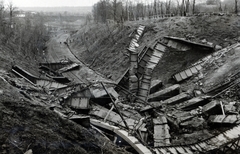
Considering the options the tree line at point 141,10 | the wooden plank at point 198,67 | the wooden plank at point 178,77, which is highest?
the tree line at point 141,10

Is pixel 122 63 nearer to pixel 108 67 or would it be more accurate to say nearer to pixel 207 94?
pixel 108 67

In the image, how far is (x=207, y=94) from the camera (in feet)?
51.8

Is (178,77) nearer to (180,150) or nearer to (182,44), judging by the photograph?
(182,44)

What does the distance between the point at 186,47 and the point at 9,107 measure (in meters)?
15.1

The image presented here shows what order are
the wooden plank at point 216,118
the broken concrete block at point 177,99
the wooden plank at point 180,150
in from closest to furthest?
the wooden plank at point 180,150
the wooden plank at point 216,118
the broken concrete block at point 177,99

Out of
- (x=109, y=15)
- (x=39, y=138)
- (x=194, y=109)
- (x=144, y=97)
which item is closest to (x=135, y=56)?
(x=144, y=97)

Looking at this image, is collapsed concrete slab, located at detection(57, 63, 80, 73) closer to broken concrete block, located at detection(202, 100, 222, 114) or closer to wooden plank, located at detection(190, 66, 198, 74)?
wooden plank, located at detection(190, 66, 198, 74)

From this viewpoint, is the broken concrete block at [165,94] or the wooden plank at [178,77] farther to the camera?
the wooden plank at [178,77]

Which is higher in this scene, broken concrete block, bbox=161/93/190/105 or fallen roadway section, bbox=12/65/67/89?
fallen roadway section, bbox=12/65/67/89

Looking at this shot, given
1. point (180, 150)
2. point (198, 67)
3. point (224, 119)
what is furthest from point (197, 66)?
point (180, 150)

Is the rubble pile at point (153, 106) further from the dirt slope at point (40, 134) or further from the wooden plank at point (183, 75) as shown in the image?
the dirt slope at point (40, 134)

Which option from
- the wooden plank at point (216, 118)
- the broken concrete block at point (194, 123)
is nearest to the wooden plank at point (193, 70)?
the broken concrete block at point (194, 123)

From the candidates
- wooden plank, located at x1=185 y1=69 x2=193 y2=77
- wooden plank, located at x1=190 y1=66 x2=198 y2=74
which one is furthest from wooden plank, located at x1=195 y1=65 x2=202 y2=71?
wooden plank, located at x1=185 y1=69 x2=193 y2=77

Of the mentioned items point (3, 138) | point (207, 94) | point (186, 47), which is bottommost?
point (207, 94)
